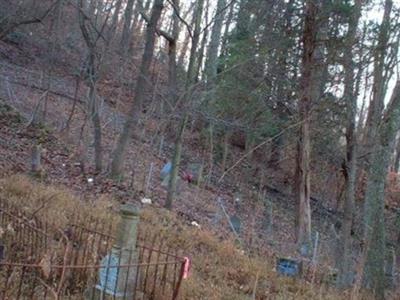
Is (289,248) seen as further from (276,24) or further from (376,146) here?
(276,24)

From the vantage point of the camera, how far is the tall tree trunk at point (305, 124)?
12242mm

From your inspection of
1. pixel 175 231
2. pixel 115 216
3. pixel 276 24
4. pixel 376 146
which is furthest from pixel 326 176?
pixel 115 216

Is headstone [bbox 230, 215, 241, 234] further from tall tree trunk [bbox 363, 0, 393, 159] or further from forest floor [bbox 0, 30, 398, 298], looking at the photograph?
tall tree trunk [bbox 363, 0, 393, 159]

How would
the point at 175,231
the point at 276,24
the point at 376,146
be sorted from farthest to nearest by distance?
the point at 276,24 < the point at 376,146 < the point at 175,231

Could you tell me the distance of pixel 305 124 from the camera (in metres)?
12.2

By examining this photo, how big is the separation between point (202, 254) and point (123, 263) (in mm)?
3579

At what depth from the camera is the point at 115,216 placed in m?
8.28

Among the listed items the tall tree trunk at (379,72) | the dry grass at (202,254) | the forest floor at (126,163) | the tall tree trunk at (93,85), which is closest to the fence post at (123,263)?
the dry grass at (202,254)

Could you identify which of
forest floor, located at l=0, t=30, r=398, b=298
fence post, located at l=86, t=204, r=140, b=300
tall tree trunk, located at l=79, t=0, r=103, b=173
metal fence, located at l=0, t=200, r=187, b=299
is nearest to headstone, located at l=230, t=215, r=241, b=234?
forest floor, located at l=0, t=30, r=398, b=298

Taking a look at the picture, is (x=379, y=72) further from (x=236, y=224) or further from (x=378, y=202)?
(x=236, y=224)

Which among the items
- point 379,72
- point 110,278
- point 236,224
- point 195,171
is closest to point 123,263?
point 110,278

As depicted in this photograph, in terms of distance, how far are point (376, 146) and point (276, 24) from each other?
4.81m

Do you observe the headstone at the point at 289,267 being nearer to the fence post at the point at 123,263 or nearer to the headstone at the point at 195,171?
the fence post at the point at 123,263

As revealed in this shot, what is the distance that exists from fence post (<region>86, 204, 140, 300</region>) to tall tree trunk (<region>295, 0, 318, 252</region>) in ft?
25.9
